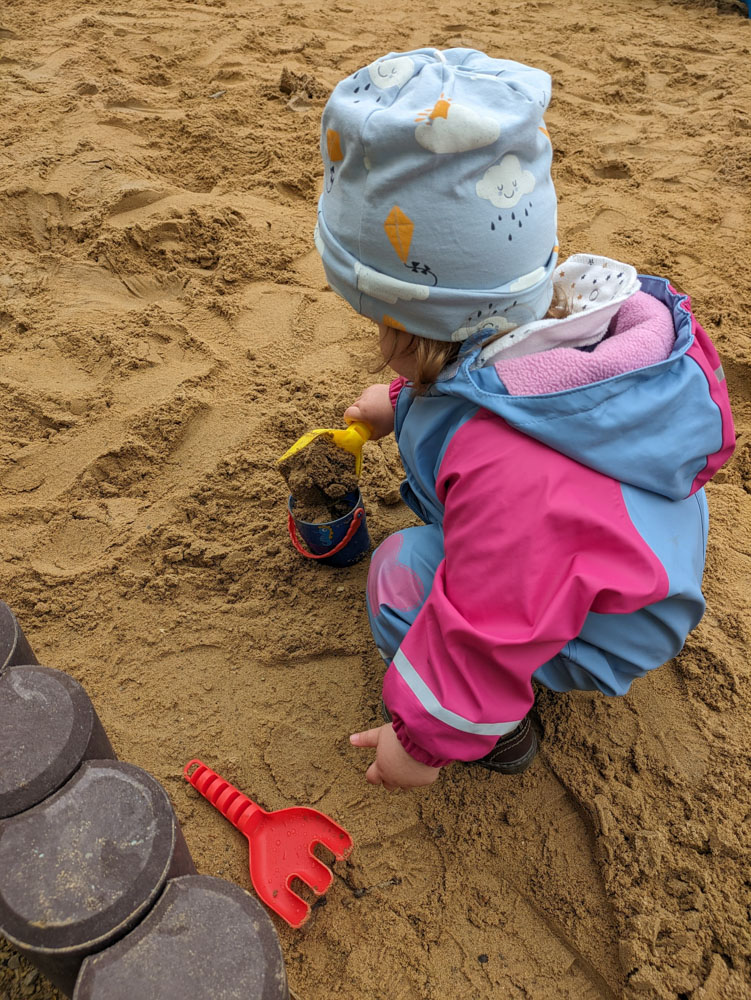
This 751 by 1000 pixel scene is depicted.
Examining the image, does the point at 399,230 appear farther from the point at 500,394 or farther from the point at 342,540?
the point at 342,540

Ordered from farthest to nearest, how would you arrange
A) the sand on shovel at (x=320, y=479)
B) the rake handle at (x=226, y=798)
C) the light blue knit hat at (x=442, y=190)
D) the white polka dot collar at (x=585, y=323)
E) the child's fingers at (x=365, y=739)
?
the sand on shovel at (x=320, y=479), the rake handle at (x=226, y=798), the child's fingers at (x=365, y=739), the white polka dot collar at (x=585, y=323), the light blue knit hat at (x=442, y=190)

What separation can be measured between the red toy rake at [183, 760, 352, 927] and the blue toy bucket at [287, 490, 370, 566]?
0.54m

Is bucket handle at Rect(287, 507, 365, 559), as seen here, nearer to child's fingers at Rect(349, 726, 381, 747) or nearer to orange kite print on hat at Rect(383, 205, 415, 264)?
child's fingers at Rect(349, 726, 381, 747)

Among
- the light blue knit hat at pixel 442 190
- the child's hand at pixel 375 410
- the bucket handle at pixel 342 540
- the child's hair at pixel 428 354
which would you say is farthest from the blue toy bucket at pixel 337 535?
the light blue knit hat at pixel 442 190

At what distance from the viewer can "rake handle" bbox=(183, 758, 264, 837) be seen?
4.67ft

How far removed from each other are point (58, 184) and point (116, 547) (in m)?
1.71

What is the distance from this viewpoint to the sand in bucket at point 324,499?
5.52 ft

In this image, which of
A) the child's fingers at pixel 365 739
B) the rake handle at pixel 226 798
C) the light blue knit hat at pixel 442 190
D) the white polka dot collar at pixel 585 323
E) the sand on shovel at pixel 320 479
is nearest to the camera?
the light blue knit hat at pixel 442 190

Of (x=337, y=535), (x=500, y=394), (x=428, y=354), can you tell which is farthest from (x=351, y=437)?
(x=500, y=394)

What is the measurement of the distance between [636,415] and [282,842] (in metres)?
1.00

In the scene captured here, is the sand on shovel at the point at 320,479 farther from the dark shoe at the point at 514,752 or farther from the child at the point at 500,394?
the dark shoe at the point at 514,752

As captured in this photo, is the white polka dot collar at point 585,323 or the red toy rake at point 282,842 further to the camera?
the red toy rake at point 282,842

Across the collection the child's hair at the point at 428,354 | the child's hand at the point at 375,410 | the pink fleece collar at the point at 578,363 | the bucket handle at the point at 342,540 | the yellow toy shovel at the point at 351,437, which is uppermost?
the pink fleece collar at the point at 578,363

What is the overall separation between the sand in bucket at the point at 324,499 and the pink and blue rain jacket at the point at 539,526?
49 centimetres
